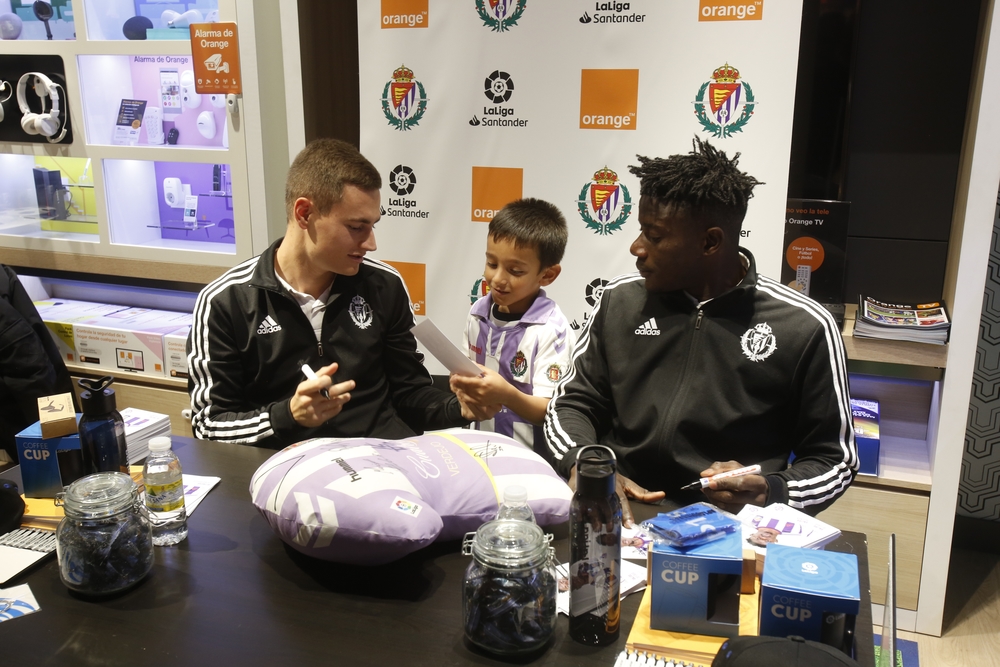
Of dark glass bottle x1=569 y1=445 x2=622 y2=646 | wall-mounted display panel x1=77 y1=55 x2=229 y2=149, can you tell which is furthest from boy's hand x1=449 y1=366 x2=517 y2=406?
wall-mounted display panel x1=77 y1=55 x2=229 y2=149

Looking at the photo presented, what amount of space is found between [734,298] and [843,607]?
940 mm

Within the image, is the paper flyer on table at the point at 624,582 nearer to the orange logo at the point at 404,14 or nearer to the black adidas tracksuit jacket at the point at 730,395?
the black adidas tracksuit jacket at the point at 730,395

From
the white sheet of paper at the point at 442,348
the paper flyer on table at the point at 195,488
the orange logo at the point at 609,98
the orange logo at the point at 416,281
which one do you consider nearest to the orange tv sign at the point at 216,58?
the orange logo at the point at 416,281

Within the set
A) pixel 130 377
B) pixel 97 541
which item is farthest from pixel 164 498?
pixel 130 377

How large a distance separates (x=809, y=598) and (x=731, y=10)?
213cm

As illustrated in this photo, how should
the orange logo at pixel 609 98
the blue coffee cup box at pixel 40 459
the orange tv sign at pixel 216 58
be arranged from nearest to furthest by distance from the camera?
1. the blue coffee cup box at pixel 40 459
2. the orange logo at pixel 609 98
3. the orange tv sign at pixel 216 58

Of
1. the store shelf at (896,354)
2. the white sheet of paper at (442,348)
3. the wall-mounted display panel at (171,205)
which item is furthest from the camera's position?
the wall-mounted display panel at (171,205)

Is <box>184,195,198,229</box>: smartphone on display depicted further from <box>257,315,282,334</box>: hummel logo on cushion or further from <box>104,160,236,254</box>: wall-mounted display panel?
<box>257,315,282,334</box>: hummel logo on cushion

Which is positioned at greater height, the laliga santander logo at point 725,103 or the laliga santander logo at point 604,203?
the laliga santander logo at point 725,103

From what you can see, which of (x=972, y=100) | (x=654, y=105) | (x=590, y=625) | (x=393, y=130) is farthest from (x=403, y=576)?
(x=972, y=100)

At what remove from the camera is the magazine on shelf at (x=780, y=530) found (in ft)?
4.00

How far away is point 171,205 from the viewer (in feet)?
12.0

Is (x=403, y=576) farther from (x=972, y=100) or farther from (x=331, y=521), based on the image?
(x=972, y=100)

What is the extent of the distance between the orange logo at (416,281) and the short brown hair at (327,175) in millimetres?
960
